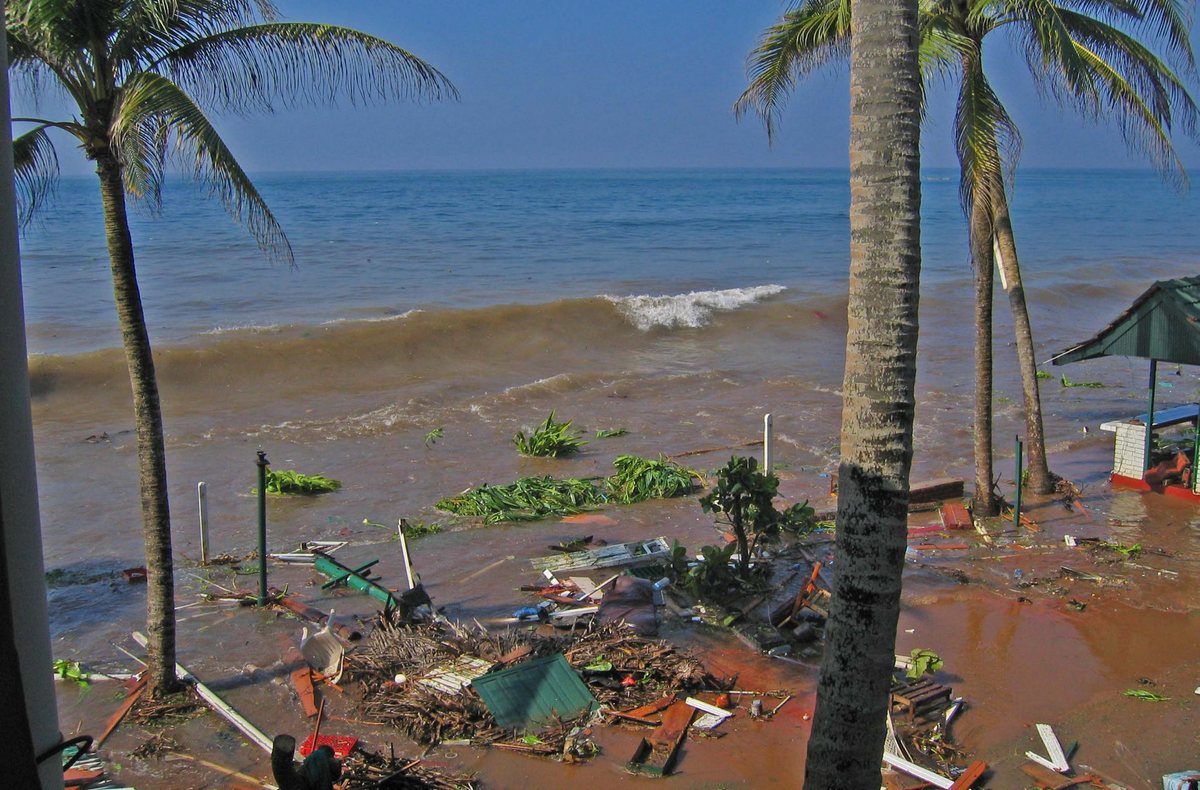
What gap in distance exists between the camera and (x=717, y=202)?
294 feet

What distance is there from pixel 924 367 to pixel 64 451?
17381 mm

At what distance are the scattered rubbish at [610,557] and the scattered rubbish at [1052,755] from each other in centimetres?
426

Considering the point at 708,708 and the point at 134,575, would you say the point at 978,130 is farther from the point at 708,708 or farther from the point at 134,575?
the point at 134,575

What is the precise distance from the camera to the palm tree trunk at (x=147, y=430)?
7203 mm

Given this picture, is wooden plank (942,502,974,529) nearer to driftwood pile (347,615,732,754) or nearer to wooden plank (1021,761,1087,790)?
driftwood pile (347,615,732,754)

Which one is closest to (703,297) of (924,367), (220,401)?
(924,367)

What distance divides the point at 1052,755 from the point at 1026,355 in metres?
6.90

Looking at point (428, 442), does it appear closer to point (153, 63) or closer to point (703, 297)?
point (153, 63)

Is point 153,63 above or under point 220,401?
above

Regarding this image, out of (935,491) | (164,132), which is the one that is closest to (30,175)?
(164,132)

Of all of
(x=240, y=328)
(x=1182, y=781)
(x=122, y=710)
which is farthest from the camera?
(x=240, y=328)

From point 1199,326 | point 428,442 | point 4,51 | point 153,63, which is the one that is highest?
point 153,63

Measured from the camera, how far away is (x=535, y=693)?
24.3 feet

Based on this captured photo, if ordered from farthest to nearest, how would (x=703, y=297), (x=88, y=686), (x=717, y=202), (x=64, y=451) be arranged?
(x=717, y=202) → (x=703, y=297) → (x=64, y=451) → (x=88, y=686)
